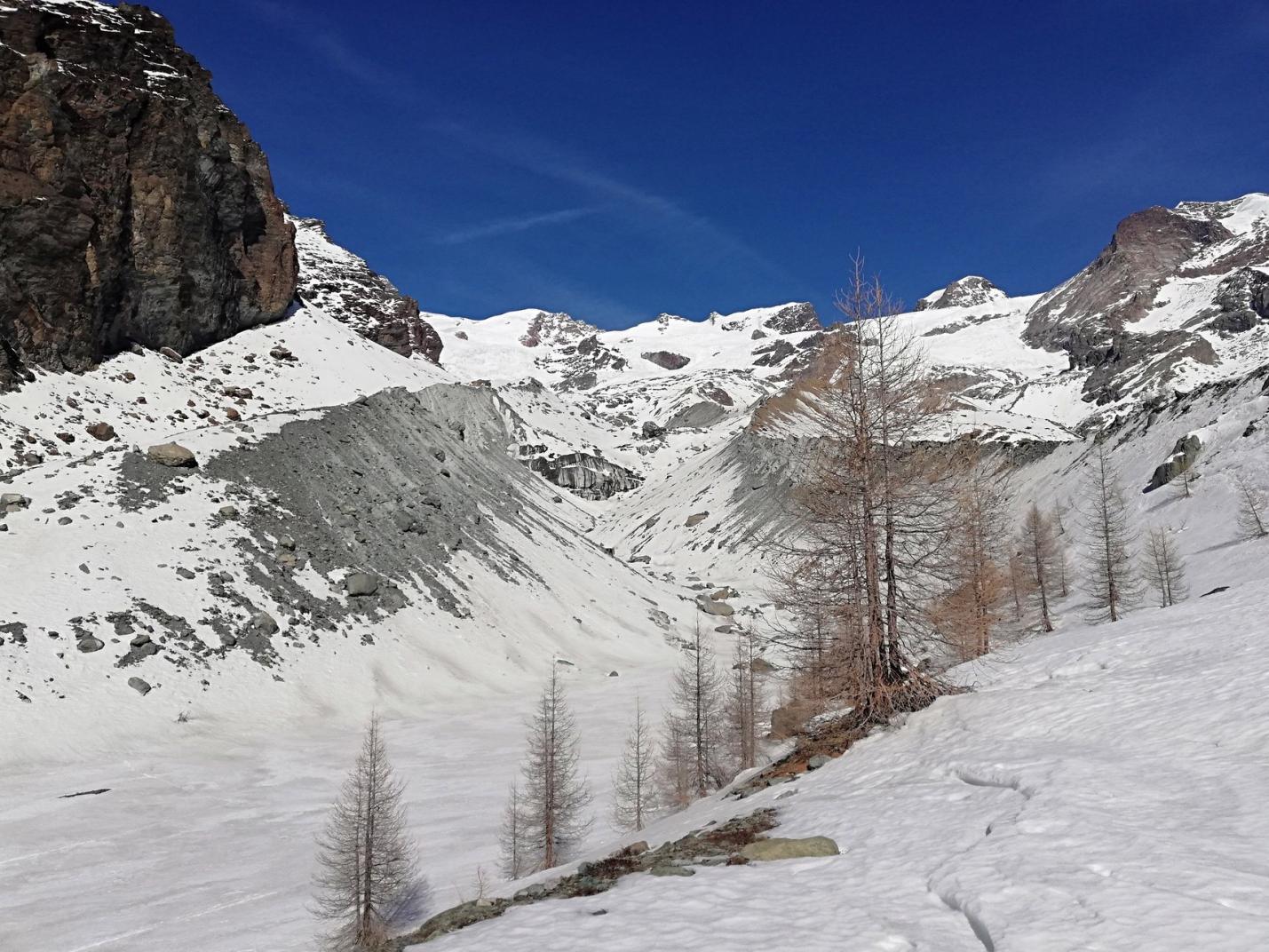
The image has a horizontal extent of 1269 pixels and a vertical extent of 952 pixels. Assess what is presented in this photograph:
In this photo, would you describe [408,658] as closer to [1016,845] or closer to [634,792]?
[634,792]

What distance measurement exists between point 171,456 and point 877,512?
49090 mm

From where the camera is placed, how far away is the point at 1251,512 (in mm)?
48562

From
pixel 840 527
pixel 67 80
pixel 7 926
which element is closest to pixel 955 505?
pixel 840 527

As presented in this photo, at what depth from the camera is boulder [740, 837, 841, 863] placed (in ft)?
28.5

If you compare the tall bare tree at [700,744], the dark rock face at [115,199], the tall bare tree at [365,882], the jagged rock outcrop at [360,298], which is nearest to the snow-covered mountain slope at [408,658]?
the tall bare tree at [365,882]

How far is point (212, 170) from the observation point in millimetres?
89812

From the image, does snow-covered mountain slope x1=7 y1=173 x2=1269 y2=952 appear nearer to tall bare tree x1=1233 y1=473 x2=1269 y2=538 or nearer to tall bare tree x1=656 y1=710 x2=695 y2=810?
tall bare tree x1=1233 y1=473 x2=1269 y2=538

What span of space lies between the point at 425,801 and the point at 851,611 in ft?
70.1

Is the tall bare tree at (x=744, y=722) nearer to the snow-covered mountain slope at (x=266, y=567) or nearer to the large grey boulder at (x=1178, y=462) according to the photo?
the snow-covered mountain slope at (x=266, y=567)

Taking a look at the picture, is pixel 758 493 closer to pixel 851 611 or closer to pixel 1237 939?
pixel 851 611

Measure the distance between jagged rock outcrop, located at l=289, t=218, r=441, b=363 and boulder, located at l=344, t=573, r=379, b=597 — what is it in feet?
269

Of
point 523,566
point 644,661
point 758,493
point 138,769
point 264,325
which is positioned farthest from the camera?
point 758,493

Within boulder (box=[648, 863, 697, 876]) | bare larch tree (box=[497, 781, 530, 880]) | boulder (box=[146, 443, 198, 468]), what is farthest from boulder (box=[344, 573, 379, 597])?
boulder (box=[648, 863, 697, 876])

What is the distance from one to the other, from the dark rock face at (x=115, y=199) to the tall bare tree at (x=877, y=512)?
69398 mm
